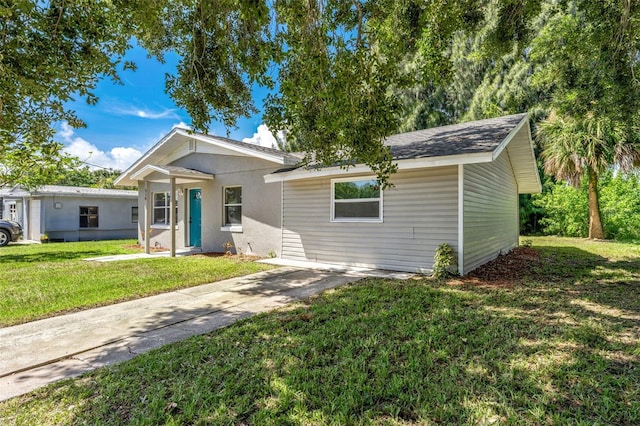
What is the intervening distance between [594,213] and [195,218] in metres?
17.5

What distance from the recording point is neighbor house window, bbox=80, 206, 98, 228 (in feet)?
59.9

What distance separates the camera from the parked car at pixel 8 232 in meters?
15.5

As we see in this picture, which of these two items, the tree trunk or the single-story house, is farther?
the tree trunk

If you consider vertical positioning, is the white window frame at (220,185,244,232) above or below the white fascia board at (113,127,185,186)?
below

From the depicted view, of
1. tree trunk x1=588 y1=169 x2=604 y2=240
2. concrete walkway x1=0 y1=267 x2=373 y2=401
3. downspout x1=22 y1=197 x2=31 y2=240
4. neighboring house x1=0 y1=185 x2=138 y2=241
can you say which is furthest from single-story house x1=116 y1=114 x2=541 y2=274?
downspout x1=22 y1=197 x2=31 y2=240

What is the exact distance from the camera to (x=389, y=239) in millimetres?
8102

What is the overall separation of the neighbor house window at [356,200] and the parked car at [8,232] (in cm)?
1648

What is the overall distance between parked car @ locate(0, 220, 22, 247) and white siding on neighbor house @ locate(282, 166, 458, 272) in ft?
48.6

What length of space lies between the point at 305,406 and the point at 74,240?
2033 centimetres

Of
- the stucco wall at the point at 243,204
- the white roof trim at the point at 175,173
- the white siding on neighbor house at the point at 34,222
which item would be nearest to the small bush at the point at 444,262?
the stucco wall at the point at 243,204

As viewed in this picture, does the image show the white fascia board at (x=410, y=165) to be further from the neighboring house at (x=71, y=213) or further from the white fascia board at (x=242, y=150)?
the neighboring house at (x=71, y=213)

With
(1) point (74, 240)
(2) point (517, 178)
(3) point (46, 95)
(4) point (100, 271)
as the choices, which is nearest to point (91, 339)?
(3) point (46, 95)

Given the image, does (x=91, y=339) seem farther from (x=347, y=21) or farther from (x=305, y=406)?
(x=347, y=21)

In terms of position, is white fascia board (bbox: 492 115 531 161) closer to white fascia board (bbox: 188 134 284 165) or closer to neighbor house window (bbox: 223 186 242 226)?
white fascia board (bbox: 188 134 284 165)
